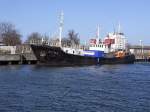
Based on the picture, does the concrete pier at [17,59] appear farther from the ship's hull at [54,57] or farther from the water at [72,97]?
the water at [72,97]

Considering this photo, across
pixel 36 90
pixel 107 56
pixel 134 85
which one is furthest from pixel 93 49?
pixel 36 90

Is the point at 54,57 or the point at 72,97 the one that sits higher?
the point at 54,57

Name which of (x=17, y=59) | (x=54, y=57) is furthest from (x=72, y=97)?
(x=17, y=59)

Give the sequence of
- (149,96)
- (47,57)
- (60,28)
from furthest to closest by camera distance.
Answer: (60,28)
(47,57)
(149,96)

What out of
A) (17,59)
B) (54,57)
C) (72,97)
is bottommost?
(72,97)

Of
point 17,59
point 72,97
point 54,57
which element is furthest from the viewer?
point 17,59

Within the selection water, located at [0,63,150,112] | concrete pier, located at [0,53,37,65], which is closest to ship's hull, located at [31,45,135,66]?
concrete pier, located at [0,53,37,65]

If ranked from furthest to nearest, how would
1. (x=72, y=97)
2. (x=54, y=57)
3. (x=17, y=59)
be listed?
(x=17, y=59)
(x=54, y=57)
(x=72, y=97)

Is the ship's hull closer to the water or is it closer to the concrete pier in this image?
the concrete pier

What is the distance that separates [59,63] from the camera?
313 ft

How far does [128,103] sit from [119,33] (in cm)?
8726

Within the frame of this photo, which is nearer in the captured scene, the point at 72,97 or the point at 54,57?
the point at 72,97

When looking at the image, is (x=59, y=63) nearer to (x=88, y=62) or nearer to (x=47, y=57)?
(x=47, y=57)

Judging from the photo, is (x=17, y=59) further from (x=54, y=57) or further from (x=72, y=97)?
(x=72, y=97)
